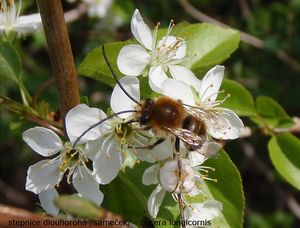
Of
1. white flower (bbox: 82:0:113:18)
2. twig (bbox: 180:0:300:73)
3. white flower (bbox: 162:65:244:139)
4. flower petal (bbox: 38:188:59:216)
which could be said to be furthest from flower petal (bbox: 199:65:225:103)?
white flower (bbox: 82:0:113:18)

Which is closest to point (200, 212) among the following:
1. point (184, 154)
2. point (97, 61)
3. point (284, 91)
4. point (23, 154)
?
point (184, 154)

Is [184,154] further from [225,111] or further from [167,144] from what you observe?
[225,111]

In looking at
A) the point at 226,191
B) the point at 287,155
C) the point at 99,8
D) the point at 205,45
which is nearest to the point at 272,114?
the point at 287,155

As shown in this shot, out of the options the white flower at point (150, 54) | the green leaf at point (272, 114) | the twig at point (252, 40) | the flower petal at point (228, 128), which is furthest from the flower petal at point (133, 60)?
the twig at point (252, 40)

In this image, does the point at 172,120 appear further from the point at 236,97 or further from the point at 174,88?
the point at 236,97

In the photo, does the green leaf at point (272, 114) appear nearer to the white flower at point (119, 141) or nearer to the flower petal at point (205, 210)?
the flower petal at point (205, 210)

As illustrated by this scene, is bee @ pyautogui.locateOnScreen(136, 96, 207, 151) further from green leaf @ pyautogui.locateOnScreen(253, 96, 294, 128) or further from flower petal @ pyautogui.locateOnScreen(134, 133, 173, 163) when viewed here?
green leaf @ pyautogui.locateOnScreen(253, 96, 294, 128)
